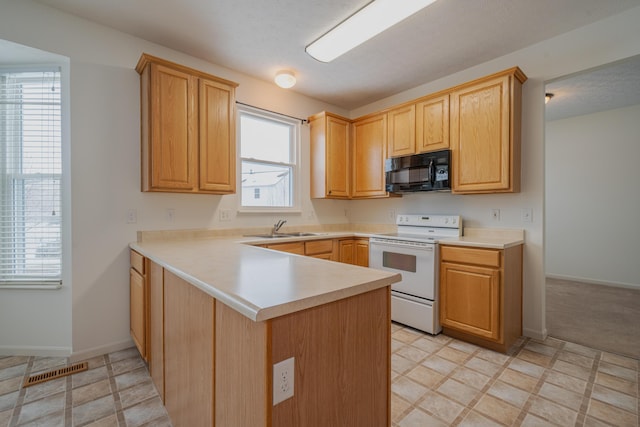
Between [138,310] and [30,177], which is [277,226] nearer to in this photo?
[138,310]

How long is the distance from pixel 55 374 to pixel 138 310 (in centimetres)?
68

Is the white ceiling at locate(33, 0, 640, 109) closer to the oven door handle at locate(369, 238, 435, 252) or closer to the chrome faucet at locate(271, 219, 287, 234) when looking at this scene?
the chrome faucet at locate(271, 219, 287, 234)

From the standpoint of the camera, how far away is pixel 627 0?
6.98ft

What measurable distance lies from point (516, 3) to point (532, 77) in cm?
85

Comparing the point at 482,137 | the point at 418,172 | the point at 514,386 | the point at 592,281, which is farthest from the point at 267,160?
the point at 592,281

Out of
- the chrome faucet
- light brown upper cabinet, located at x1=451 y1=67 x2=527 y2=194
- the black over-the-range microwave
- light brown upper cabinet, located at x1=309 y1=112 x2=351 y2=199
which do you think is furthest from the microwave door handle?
the chrome faucet

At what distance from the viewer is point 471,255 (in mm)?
2561

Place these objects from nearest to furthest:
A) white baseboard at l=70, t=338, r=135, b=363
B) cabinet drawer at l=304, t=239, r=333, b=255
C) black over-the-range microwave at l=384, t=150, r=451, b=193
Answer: white baseboard at l=70, t=338, r=135, b=363
black over-the-range microwave at l=384, t=150, r=451, b=193
cabinet drawer at l=304, t=239, r=333, b=255

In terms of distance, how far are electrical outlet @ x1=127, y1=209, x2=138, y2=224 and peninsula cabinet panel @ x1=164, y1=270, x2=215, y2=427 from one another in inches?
48.5

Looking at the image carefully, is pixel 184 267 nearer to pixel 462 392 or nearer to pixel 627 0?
pixel 462 392

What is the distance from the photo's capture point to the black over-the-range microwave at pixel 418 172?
303 cm

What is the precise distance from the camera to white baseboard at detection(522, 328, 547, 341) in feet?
8.69

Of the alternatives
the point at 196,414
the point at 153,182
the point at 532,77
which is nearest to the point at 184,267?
the point at 196,414

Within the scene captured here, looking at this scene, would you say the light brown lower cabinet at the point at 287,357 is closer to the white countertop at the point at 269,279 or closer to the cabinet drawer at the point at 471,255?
the white countertop at the point at 269,279
